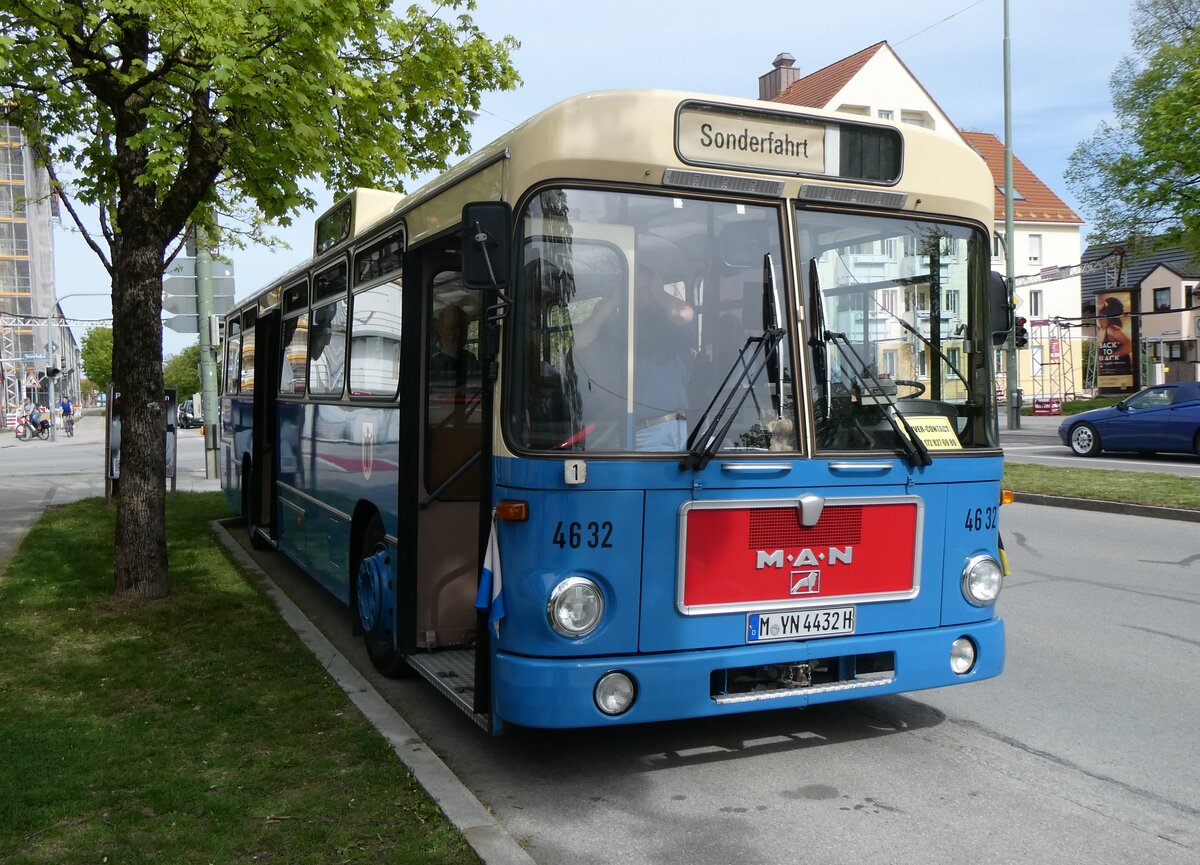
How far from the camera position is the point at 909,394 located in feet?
17.1

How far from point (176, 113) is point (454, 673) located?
515 cm

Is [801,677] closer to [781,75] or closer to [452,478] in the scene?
[452,478]

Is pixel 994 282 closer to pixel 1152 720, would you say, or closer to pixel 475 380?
pixel 1152 720

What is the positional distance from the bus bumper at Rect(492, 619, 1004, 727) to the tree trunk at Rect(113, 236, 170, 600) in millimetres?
5004

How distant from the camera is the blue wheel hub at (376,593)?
6.47 m

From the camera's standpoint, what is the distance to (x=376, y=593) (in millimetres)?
6566

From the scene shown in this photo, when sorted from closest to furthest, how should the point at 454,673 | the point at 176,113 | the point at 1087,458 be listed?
the point at 454,673 < the point at 176,113 < the point at 1087,458

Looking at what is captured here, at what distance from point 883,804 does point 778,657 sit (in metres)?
0.73

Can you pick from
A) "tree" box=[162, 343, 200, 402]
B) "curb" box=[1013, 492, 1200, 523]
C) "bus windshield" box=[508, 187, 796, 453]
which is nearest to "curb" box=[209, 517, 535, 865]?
"bus windshield" box=[508, 187, 796, 453]

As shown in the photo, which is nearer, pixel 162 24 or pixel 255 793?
pixel 255 793

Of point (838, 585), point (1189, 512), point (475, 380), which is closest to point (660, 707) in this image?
point (838, 585)

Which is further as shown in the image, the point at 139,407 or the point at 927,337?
the point at 139,407

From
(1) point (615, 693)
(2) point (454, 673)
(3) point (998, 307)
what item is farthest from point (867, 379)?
(2) point (454, 673)

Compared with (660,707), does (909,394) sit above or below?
above
